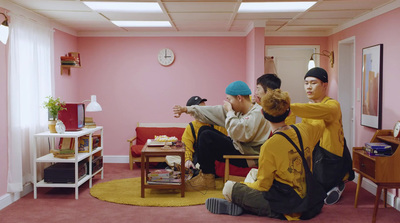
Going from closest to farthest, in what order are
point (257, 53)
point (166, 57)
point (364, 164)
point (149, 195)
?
point (364, 164) < point (149, 195) < point (257, 53) < point (166, 57)

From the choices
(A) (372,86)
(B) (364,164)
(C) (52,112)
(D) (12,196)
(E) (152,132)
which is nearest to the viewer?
(B) (364,164)

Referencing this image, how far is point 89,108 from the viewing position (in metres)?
5.74

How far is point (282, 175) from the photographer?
11.2 ft

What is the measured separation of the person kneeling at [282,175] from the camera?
335 centimetres

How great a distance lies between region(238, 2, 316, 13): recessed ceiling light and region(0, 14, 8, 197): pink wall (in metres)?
2.85

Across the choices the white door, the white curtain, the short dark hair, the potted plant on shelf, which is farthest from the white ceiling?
the potted plant on shelf

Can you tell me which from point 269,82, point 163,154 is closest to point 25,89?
point 163,154

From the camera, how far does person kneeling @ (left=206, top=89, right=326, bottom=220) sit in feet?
11.0

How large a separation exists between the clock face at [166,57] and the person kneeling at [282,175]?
13.1 feet

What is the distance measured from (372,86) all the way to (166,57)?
3.60m

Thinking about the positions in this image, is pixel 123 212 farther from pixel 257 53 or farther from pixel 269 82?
pixel 257 53

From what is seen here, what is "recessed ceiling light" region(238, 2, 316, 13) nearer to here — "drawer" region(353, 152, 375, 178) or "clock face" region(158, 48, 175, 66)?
"drawer" region(353, 152, 375, 178)

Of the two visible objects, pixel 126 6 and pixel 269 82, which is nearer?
pixel 269 82

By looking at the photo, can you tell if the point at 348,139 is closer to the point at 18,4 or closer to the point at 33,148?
the point at 33,148
